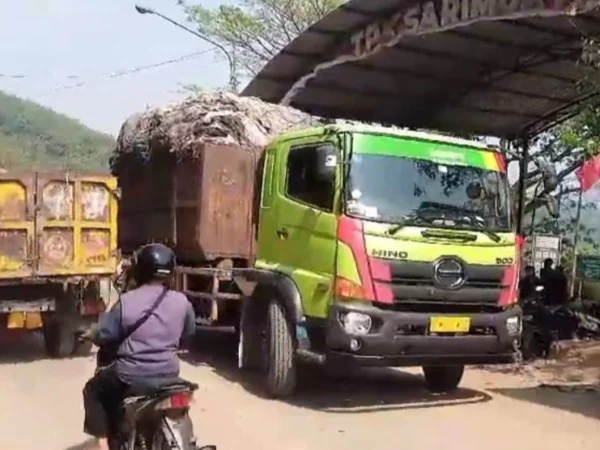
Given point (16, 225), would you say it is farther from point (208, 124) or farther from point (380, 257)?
point (380, 257)

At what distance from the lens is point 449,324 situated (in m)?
8.28

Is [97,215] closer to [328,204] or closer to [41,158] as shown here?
[328,204]

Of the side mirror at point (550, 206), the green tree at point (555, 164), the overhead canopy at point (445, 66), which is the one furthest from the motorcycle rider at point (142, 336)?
the green tree at point (555, 164)

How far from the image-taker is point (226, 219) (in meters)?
11.1

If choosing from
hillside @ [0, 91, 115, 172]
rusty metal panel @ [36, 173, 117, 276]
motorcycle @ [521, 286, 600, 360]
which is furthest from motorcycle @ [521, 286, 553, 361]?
hillside @ [0, 91, 115, 172]

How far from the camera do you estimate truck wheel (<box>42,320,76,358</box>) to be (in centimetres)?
1098

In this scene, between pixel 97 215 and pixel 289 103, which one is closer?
pixel 97 215

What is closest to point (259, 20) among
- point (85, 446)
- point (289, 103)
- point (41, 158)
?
point (289, 103)

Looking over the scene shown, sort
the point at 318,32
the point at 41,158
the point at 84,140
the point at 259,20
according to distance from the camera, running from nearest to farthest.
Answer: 1. the point at 318,32
2. the point at 259,20
3. the point at 41,158
4. the point at 84,140

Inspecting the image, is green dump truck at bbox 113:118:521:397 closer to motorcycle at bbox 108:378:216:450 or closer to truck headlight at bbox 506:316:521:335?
truck headlight at bbox 506:316:521:335

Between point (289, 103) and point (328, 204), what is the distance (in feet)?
23.2

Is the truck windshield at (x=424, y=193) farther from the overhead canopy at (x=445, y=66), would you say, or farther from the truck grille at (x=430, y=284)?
the overhead canopy at (x=445, y=66)

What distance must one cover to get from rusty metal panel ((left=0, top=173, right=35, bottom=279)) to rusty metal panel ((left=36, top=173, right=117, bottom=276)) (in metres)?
0.10

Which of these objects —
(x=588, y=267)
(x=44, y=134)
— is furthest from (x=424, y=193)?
(x=44, y=134)
